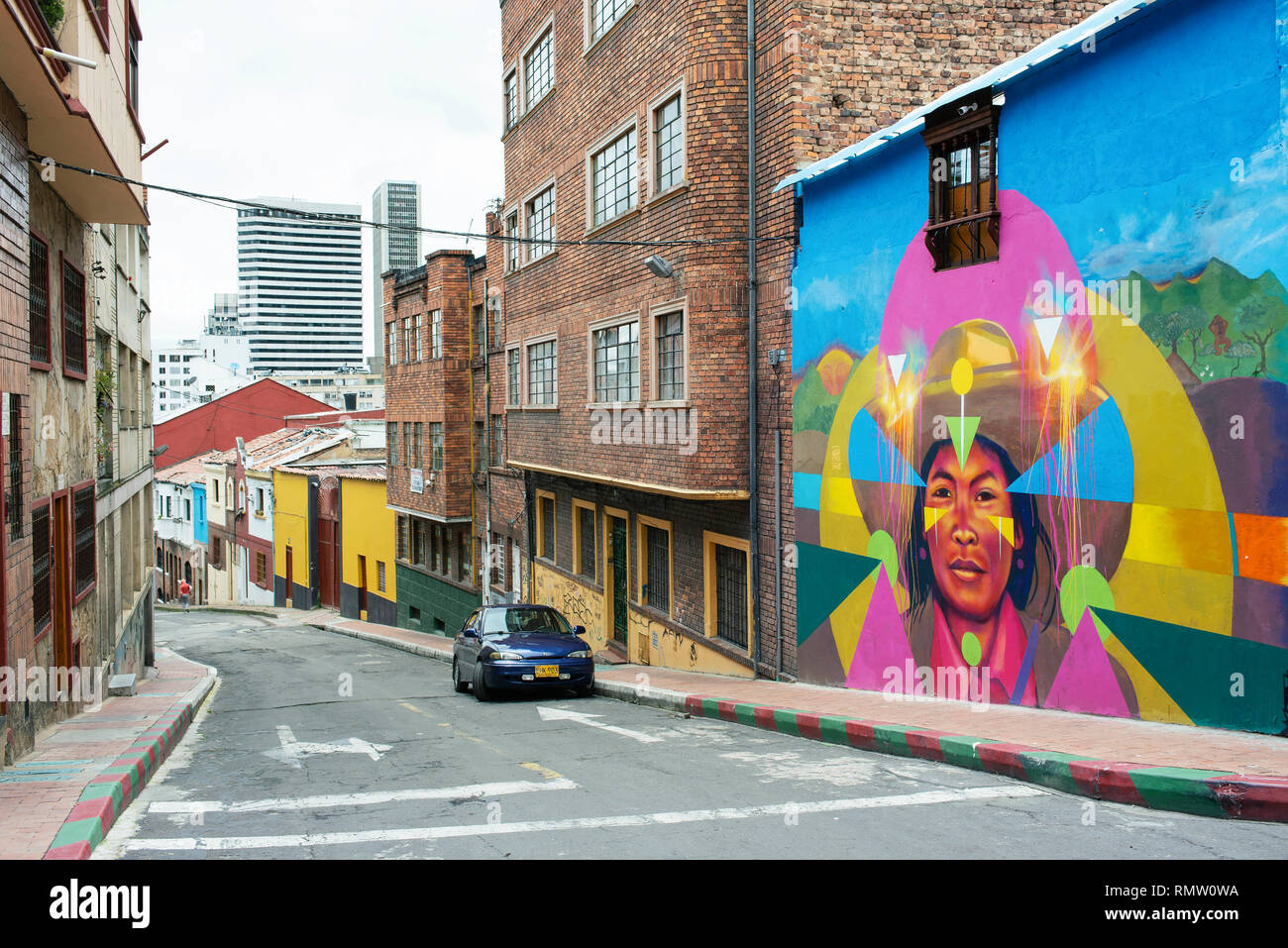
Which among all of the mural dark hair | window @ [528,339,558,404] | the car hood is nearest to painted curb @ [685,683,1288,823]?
the mural dark hair

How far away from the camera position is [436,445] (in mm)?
30797

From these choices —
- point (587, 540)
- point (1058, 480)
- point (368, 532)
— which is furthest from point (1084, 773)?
point (368, 532)

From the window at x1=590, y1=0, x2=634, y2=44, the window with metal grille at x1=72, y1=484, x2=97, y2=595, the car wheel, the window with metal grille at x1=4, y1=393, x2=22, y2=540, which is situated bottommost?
the car wheel

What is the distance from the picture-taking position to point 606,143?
1828 centimetres

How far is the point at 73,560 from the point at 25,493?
2.93m

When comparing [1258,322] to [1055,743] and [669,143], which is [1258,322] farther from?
[669,143]

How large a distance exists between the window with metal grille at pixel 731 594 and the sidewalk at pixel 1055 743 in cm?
212

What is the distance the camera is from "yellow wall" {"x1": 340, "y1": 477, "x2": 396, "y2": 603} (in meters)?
36.7

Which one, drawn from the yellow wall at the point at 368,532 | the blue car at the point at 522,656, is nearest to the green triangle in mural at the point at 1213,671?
the blue car at the point at 522,656

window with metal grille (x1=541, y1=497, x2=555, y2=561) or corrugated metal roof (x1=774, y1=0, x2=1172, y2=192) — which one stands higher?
corrugated metal roof (x1=774, y1=0, x2=1172, y2=192)

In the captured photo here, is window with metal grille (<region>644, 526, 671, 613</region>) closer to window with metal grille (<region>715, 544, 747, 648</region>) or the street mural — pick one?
window with metal grille (<region>715, 544, 747, 648</region>)

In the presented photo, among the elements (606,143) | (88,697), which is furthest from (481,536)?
(88,697)

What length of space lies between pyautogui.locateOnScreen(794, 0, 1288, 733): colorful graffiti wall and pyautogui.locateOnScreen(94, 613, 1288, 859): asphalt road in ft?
5.85

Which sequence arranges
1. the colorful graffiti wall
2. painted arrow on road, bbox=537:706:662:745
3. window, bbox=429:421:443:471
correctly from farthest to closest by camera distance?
window, bbox=429:421:443:471 → painted arrow on road, bbox=537:706:662:745 → the colorful graffiti wall
